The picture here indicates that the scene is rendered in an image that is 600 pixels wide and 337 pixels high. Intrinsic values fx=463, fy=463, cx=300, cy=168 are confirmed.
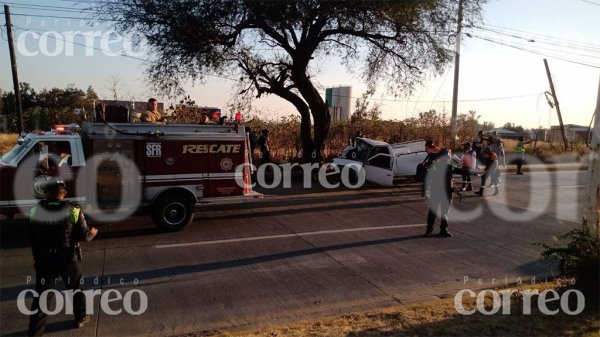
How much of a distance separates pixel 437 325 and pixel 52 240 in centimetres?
443

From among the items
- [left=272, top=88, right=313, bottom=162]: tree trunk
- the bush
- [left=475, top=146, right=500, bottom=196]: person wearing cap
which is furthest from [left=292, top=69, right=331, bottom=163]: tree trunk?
the bush

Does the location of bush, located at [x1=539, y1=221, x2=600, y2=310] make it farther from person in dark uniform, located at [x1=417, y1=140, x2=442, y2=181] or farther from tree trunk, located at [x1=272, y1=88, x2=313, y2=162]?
tree trunk, located at [x1=272, y1=88, x2=313, y2=162]

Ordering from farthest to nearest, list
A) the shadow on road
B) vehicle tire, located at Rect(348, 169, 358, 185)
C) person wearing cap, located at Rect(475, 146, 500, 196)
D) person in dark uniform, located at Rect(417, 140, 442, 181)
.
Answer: vehicle tire, located at Rect(348, 169, 358, 185) → person wearing cap, located at Rect(475, 146, 500, 196) → person in dark uniform, located at Rect(417, 140, 442, 181) → the shadow on road

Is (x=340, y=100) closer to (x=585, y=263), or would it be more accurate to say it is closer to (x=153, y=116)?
(x=153, y=116)

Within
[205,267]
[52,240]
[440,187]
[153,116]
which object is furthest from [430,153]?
[52,240]

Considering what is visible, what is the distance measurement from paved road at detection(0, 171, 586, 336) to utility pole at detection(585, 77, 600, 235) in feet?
5.53

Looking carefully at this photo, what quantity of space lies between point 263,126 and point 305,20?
8.17 m

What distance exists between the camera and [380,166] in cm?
1603

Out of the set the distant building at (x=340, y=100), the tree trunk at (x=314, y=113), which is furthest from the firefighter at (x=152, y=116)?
the distant building at (x=340, y=100)

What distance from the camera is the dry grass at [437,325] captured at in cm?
507

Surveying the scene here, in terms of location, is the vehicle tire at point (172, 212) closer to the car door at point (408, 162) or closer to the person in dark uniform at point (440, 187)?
the person in dark uniform at point (440, 187)

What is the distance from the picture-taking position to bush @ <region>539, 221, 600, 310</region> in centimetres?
582

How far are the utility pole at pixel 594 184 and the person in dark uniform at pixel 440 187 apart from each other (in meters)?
3.52

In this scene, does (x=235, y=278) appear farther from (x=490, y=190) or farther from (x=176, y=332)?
(x=490, y=190)
